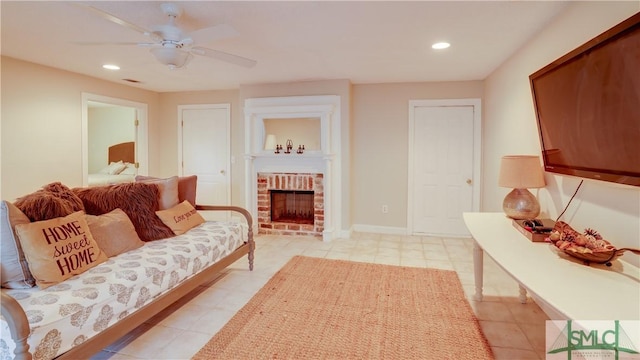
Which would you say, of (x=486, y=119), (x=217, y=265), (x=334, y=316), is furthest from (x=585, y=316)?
(x=486, y=119)

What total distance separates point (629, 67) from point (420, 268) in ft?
8.19

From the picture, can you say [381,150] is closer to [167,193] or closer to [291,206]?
[291,206]

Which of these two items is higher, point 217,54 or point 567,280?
point 217,54

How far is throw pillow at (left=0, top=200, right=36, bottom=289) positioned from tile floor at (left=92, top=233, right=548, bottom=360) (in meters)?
0.63

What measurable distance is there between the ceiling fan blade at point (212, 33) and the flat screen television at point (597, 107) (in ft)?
6.61

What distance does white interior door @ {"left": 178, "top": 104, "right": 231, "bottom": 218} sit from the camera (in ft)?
17.6

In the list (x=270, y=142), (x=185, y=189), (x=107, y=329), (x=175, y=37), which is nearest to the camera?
(x=107, y=329)

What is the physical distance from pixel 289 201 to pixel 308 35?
2770 millimetres

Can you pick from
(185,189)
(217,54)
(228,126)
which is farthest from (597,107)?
(228,126)

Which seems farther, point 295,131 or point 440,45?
point 295,131

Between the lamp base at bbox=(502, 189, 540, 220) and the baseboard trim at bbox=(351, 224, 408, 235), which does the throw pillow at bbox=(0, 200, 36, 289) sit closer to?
the lamp base at bbox=(502, 189, 540, 220)

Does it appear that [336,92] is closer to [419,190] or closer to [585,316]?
[419,190]

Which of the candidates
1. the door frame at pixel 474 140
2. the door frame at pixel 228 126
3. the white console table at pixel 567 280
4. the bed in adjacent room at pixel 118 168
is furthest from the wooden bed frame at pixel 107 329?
the bed in adjacent room at pixel 118 168

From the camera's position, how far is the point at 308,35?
2783 millimetres
